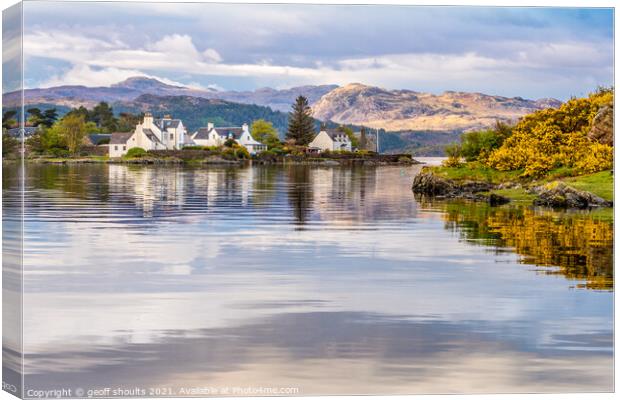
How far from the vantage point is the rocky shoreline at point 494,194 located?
1166 inches

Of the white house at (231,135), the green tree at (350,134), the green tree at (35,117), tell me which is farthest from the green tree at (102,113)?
the green tree at (350,134)

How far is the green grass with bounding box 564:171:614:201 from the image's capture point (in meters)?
29.8

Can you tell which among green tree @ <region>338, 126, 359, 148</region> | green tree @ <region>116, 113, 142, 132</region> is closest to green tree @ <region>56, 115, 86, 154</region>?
green tree @ <region>116, 113, 142, 132</region>

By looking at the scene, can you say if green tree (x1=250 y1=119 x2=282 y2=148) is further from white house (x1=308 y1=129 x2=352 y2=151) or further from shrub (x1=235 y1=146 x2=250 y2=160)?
shrub (x1=235 y1=146 x2=250 y2=160)

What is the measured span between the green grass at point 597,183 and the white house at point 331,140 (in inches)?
378

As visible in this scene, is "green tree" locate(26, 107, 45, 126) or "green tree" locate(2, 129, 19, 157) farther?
"green tree" locate(26, 107, 45, 126)

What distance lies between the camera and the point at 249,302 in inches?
588

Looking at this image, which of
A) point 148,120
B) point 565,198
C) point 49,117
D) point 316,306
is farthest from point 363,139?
point 565,198

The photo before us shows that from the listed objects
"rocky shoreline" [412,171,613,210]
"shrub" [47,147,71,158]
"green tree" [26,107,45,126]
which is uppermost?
"green tree" [26,107,45,126]

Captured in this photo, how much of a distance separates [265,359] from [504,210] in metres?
18.8

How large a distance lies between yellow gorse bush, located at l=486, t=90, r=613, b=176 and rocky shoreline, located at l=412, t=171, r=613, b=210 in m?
1.06

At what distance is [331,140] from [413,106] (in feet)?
10.1

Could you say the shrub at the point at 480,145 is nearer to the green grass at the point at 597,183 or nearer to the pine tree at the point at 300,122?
the green grass at the point at 597,183

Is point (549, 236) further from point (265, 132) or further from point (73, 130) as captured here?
point (73, 130)
